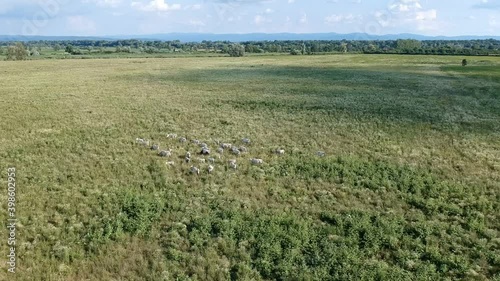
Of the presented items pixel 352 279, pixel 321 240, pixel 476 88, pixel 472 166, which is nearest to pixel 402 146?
pixel 472 166

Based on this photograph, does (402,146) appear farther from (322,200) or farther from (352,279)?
(352,279)

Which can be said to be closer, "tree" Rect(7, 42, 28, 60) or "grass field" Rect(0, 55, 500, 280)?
"grass field" Rect(0, 55, 500, 280)

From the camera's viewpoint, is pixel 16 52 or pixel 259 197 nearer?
pixel 259 197

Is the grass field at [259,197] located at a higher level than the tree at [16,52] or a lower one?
lower

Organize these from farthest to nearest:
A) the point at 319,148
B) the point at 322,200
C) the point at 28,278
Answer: the point at 319,148 < the point at 322,200 < the point at 28,278

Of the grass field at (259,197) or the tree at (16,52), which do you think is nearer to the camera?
the grass field at (259,197)

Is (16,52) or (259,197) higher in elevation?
(16,52)

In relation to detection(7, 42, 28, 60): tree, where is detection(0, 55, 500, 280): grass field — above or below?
below

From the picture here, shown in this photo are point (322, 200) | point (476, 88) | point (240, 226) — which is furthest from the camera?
point (476, 88)
